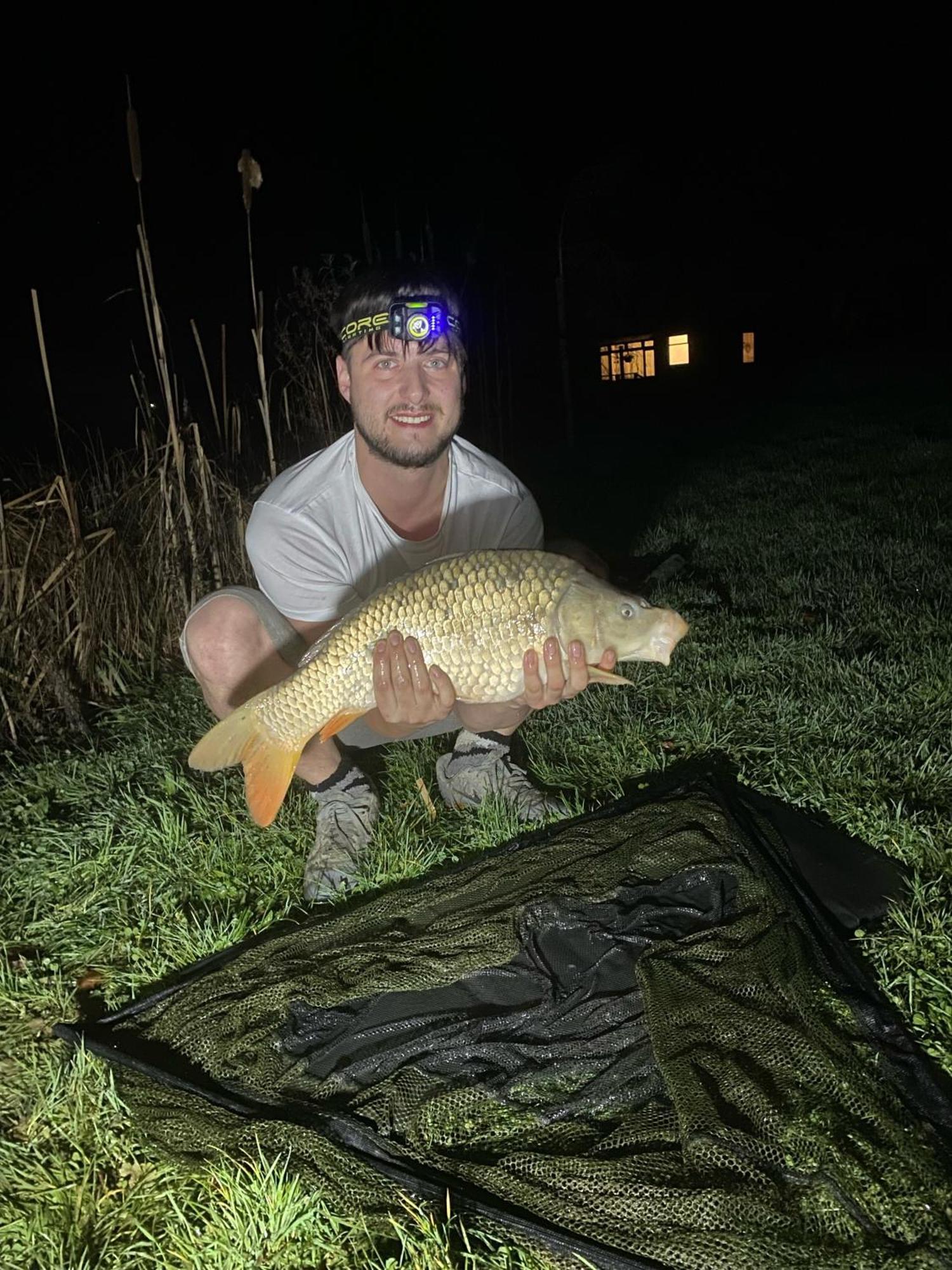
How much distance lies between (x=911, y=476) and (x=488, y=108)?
28.0 feet

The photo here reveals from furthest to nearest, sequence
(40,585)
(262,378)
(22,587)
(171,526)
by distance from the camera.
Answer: (171,526) < (262,378) < (40,585) < (22,587)

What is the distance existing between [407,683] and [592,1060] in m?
0.68

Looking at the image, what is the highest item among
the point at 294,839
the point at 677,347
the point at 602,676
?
the point at 677,347

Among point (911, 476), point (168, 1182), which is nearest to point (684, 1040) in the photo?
point (168, 1182)

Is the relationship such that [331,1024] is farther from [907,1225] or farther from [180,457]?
[180,457]

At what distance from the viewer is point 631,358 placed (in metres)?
12.1

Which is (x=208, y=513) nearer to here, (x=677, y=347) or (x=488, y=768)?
(x=488, y=768)

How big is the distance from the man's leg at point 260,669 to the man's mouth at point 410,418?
0.53m

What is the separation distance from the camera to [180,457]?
9.69ft

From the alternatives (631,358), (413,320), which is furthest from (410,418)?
(631,358)

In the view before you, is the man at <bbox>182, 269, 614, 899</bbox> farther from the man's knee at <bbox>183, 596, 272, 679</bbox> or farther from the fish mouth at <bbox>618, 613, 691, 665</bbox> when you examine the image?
the fish mouth at <bbox>618, 613, 691, 665</bbox>

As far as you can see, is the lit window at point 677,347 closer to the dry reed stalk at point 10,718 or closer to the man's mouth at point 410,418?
the man's mouth at point 410,418

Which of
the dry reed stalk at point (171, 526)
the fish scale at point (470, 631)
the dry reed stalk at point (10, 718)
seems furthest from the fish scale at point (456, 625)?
the dry reed stalk at point (171, 526)

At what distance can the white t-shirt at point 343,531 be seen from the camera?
2.07 meters
